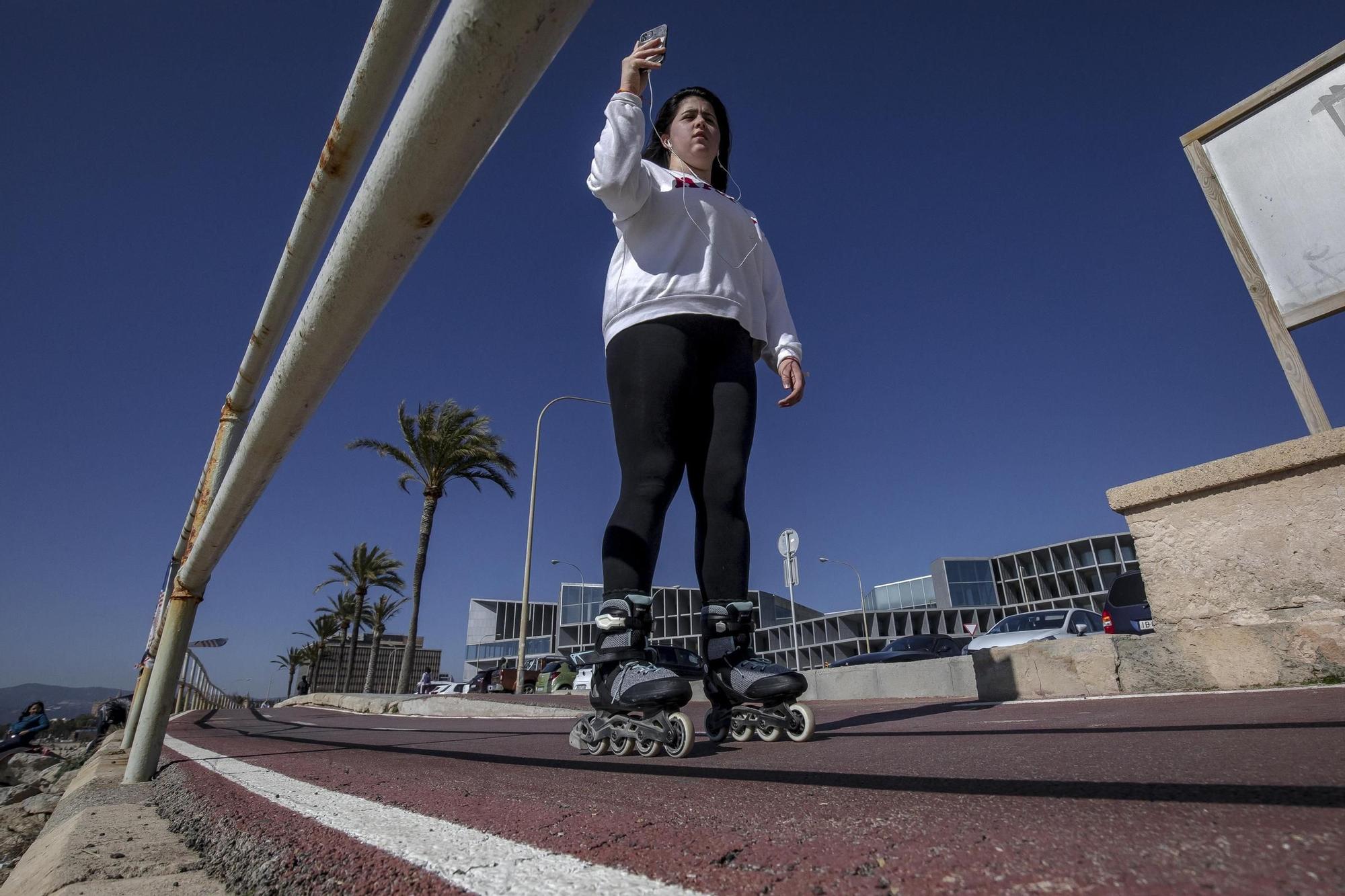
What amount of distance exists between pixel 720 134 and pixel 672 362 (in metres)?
1.27

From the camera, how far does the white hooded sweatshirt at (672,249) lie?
2.21 metres

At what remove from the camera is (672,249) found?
92.7 inches

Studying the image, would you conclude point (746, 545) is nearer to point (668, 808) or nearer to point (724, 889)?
point (668, 808)

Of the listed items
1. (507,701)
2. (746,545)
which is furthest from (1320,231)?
(507,701)

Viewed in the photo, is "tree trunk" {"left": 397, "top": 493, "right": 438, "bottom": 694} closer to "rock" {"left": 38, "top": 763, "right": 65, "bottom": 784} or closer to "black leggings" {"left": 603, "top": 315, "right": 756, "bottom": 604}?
"rock" {"left": 38, "top": 763, "right": 65, "bottom": 784}

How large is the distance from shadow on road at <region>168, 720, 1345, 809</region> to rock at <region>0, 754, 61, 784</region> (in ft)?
34.3

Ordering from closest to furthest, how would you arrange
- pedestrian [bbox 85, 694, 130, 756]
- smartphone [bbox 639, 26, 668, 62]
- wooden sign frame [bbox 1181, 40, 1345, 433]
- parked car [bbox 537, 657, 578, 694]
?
smartphone [bbox 639, 26, 668, 62], wooden sign frame [bbox 1181, 40, 1345, 433], pedestrian [bbox 85, 694, 130, 756], parked car [bbox 537, 657, 578, 694]

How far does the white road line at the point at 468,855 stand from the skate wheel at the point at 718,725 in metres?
1.19

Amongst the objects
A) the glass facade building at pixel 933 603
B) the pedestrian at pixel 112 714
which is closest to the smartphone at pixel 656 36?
the pedestrian at pixel 112 714

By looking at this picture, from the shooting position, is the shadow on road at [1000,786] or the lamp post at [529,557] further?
the lamp post at [529,557]

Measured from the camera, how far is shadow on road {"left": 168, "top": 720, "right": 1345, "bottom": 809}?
2.40 feet

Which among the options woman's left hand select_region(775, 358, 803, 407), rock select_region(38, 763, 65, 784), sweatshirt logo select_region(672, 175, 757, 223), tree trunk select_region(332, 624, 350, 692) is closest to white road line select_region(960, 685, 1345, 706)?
woman's left hand select_region(775, 358, 803, 407)

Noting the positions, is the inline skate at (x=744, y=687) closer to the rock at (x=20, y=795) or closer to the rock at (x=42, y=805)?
the rock at (x=42, y=805)

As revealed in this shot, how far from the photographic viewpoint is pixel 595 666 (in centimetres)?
204
